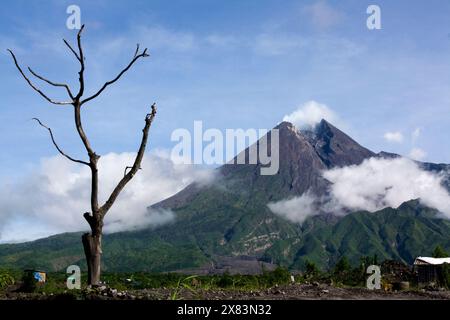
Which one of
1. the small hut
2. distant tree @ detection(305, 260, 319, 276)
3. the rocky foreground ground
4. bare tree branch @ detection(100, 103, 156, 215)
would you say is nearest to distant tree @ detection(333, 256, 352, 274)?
distant tree @ detection(305, 260, 319, 276)

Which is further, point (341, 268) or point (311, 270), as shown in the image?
point (341, 268)

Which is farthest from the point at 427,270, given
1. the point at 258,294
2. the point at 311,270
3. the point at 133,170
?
the point at 133,170

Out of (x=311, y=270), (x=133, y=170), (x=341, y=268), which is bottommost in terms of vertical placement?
(x=341, y=268)

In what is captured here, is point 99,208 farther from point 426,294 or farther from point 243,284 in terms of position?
point 426,294

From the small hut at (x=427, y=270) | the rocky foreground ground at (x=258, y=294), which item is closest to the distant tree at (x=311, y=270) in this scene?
the small hut at (x=427, y=270)

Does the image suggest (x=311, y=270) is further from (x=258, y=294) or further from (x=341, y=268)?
(x=341, y=268)

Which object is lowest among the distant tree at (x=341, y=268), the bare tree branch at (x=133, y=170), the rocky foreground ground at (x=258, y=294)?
the distant tree at (x=341, y=268)

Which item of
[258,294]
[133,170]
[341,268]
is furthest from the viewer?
[341,268]

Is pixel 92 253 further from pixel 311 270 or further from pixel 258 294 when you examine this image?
pixel 311 270

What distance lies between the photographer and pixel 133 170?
50.2ft

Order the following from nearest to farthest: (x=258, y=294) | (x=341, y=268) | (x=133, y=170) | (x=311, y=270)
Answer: (x=258, y=294) → (x=133, y=170) → (x=311, y=270) → (x=341, y=268)

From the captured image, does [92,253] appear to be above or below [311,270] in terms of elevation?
above

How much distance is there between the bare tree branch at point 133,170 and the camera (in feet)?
48.7

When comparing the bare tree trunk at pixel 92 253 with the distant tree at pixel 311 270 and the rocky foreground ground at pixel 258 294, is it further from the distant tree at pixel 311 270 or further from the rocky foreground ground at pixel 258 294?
the distant tree at pixel 311 270
